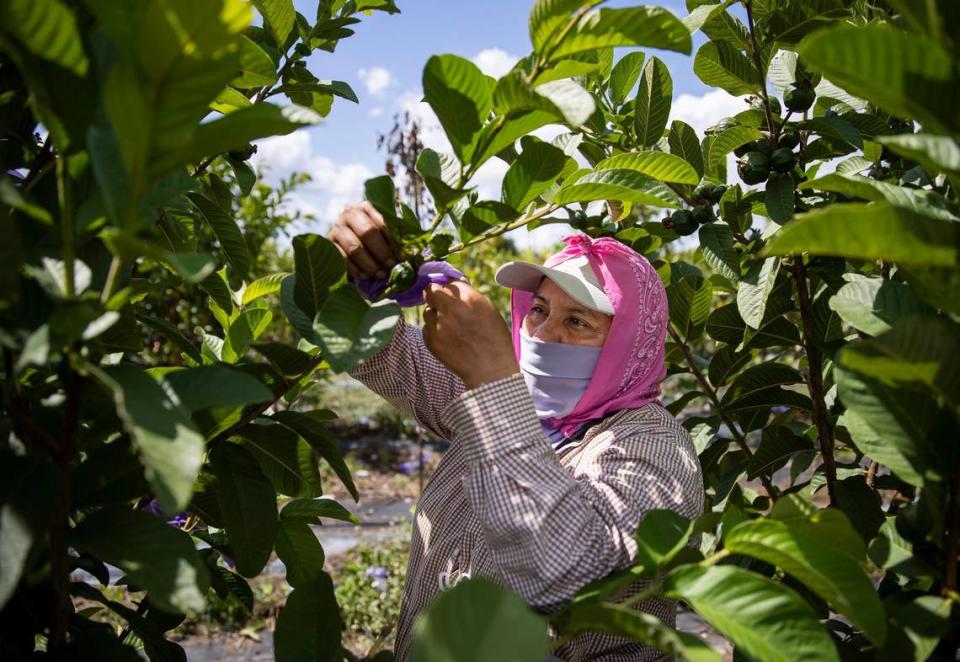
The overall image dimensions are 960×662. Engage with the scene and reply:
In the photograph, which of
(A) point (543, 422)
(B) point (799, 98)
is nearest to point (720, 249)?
(B) point (799, 98)

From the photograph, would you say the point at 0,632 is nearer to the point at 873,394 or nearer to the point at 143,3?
the point at 143,3

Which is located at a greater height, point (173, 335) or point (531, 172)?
point (531, 172)

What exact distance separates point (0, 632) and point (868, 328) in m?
0.96

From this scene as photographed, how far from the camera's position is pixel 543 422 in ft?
5.54

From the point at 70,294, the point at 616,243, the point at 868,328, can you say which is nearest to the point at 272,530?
the point at 70,294

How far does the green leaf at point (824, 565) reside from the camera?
28.0 inches

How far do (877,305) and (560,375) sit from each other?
0.85 metres

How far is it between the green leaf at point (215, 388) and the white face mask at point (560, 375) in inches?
40.1

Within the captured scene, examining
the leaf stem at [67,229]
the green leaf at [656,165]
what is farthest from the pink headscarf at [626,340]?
the leaf stem at [67,229]

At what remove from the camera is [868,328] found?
33.6 inches

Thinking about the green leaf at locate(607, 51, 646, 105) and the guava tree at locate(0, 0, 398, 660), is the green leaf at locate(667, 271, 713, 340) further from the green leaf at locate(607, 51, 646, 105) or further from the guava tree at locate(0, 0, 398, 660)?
the guava tree at locate(0, 0, 398, 660)

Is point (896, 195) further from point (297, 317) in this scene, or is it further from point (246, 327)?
point (246, 327)

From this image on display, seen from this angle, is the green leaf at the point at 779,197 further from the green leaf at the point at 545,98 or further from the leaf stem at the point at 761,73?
the green leaf at the point at 545,98

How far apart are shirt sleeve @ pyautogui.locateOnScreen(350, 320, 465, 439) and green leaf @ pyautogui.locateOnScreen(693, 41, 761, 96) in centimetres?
81
